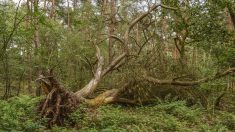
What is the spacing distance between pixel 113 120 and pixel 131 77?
362 centimetres

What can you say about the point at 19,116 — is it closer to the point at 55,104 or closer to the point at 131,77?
the point at 55,104

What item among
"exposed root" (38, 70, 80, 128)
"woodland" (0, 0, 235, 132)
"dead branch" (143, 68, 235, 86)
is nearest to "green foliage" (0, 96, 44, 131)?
"woodland" (0, 0, 235, 132)

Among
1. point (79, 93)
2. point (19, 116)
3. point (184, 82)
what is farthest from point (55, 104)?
point (184, 82)

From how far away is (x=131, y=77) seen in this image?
13.0 meters

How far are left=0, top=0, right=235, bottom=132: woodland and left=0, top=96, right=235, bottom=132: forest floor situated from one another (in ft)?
0.09

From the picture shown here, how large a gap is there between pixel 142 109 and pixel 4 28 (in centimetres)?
602

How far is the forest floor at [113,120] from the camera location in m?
8.76

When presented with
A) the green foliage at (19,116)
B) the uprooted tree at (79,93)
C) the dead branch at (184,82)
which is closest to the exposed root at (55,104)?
the uprooted tree at (79,93)

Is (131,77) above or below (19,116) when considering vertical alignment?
above

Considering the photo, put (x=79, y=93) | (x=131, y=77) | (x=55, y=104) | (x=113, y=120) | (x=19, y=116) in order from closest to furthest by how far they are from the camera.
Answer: (x=19, y=116) < (x=113, y=120) < (x=55, y=104) < (x=79, y=93) < (x=131, y=77)

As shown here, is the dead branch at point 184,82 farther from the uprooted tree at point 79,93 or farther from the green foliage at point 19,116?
the green foliage at point 19,116

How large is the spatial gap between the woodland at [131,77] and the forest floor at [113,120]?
28 mm

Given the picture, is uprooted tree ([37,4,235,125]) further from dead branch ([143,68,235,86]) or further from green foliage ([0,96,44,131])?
green foliage ([0,96,44,131])

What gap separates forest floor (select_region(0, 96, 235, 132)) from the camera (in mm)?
8758
